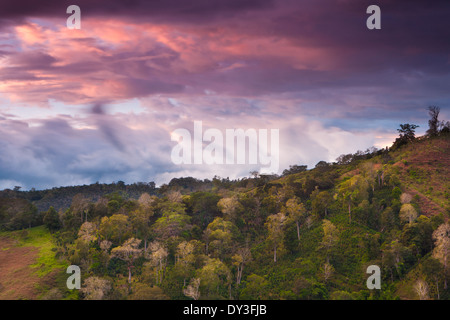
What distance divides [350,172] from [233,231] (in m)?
49.4

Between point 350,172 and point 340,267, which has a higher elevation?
point 350,172

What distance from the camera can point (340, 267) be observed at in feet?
195

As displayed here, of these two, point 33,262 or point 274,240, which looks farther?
point 33,262

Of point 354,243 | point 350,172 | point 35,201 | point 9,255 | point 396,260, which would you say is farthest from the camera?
point 35,201

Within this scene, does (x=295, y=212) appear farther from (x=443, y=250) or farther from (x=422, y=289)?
(x=422, y=289)

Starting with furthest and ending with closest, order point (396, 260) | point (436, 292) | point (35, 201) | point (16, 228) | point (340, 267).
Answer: point (35, 201)
point (16, 228)
point (340, 267)
point (396, 260)
point (436, 292)

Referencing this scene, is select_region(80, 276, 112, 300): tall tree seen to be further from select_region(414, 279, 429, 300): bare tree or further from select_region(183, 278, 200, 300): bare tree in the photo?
select_region(414, 279, 429, 300): bare tree

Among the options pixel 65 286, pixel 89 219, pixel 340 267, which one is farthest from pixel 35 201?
pixel 340 267

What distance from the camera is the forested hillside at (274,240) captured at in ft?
172

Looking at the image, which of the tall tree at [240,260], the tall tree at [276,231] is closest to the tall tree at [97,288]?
the tall tree at [240,260]

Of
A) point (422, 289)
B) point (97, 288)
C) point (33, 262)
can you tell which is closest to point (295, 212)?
point (422, 289)

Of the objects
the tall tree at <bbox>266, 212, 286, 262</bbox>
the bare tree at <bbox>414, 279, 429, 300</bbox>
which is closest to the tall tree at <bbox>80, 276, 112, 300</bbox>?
the tall tree at <bbox>266, 212, 286, 262</bbox>

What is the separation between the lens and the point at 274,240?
2576 inches

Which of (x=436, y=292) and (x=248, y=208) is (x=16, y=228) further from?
(x=436, y=292)
